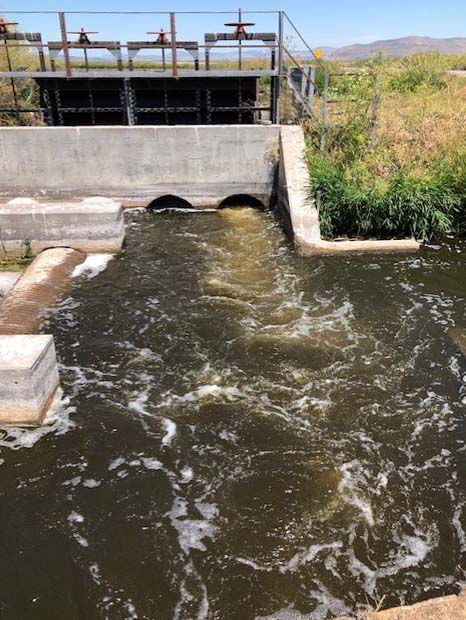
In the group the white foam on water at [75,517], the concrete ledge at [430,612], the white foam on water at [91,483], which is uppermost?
the concrete ledge at [430,612]

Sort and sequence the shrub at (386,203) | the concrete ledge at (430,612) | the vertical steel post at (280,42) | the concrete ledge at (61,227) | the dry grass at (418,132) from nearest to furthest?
the concrete ledge at (430,612), the concrete ledge at (61,227), the shrub at (386,203), the dry grass at (418,132), the vertical steel post at (280,42)

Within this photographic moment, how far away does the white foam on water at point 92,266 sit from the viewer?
9.39m

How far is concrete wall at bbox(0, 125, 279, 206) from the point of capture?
40.3 ft

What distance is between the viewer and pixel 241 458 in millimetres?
5238

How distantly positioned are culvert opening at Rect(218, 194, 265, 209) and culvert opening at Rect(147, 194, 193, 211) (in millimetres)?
861

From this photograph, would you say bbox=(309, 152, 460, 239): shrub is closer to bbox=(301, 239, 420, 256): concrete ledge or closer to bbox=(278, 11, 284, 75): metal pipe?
bbox=(301, 239, 420, 256): concrete ledge

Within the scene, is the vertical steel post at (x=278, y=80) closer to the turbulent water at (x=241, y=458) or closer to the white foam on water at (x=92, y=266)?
the white foam on water at (x=92, y=266)

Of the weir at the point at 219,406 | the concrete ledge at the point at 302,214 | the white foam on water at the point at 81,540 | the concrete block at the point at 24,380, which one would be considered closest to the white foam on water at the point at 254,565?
the weir at the point at 219,406

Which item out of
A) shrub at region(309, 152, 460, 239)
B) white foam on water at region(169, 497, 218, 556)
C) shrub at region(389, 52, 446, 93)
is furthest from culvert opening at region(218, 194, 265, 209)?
white foam on water at region(169, 497, 218, 556)

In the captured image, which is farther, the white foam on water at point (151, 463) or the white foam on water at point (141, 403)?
the white foam on water at point (141, 403)

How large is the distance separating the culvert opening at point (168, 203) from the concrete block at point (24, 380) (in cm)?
772

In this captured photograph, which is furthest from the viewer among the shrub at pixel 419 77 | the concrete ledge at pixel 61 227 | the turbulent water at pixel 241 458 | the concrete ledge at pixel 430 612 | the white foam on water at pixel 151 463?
the shrub at pixel 419 77


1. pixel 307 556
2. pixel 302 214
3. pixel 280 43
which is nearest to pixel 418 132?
pixel 280 43

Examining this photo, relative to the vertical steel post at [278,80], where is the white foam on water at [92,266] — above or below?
below
